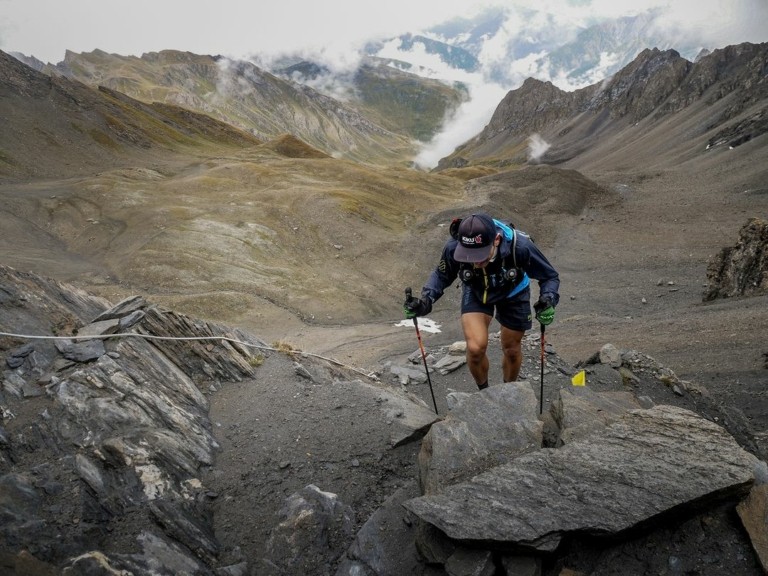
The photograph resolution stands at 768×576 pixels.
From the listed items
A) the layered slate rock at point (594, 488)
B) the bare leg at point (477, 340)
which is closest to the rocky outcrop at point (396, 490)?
the layered slate rock at point (594, 488)

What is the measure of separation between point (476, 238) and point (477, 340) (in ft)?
6.19

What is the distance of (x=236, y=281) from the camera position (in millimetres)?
25469

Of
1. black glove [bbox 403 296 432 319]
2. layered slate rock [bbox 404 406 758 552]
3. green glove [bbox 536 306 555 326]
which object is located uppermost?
black glove [bbox 403 296 432 319]

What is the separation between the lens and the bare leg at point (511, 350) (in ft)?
25.7

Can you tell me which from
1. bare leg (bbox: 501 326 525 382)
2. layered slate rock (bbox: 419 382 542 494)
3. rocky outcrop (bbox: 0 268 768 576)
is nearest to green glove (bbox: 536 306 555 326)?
bare leg (bbox: 501 326 525 382)

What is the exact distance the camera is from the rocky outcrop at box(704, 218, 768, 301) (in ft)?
62.6

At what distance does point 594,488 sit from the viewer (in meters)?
4.48

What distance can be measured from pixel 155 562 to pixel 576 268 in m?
33.7

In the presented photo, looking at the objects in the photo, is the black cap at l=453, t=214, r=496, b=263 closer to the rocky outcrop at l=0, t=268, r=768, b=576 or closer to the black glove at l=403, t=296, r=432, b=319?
the black glove at l=403, t=296, r=432, b=319

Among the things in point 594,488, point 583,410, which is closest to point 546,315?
point 583,410

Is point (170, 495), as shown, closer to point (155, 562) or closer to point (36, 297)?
point (155, 562)

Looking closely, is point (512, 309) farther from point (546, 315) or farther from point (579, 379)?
point (579, 379)

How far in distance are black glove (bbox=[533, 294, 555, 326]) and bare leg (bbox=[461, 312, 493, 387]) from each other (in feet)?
2.75

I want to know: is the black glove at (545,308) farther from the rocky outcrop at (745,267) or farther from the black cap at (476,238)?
the rocky outcrop at (745,267)
